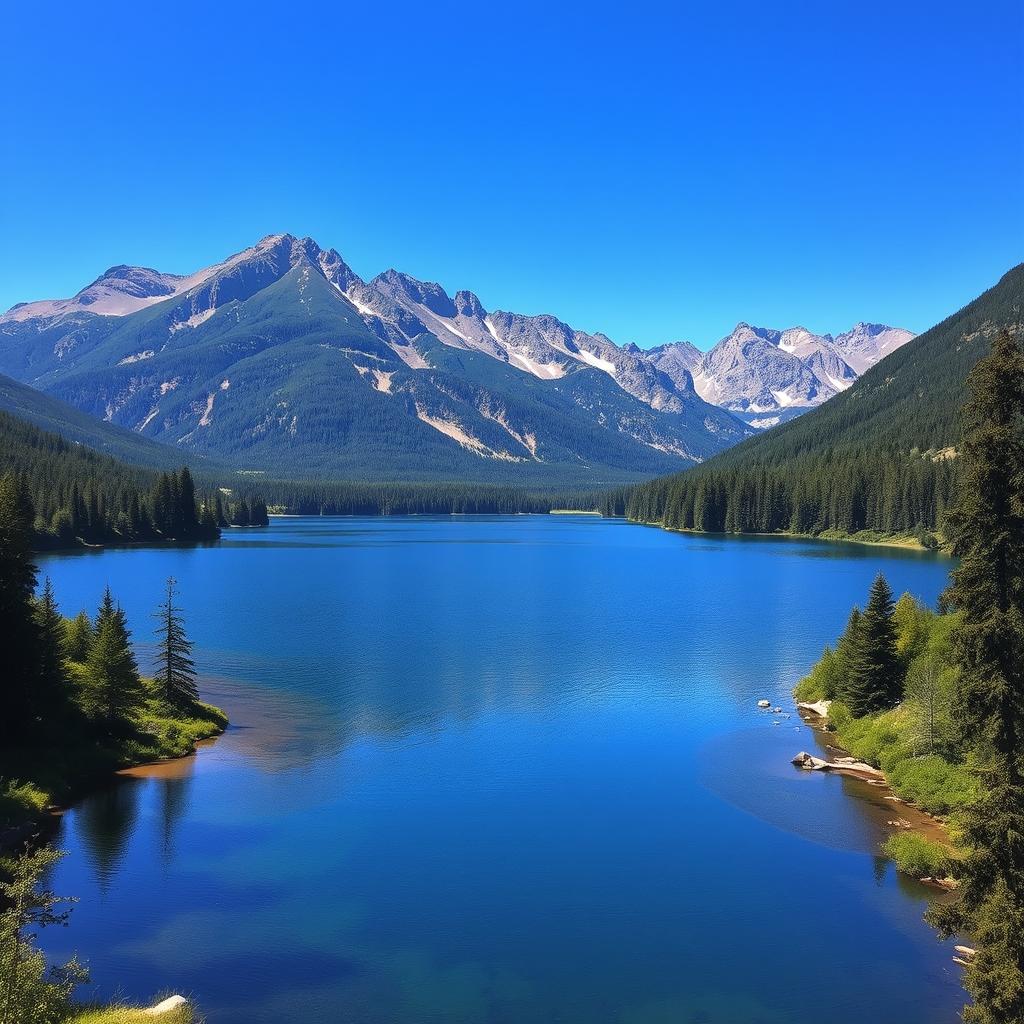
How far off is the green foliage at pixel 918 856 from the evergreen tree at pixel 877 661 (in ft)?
55.8

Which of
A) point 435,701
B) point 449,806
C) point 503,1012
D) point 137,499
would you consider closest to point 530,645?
point 435,701

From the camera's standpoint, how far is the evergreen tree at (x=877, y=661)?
51.7 m

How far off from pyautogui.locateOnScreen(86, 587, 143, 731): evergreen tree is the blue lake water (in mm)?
5256

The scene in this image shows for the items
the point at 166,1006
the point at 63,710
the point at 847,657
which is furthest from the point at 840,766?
the point at 63,710

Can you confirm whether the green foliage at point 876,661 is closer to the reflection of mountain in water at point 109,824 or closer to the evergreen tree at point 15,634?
the reflection of mountain in water at point 109,824

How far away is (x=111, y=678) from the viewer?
158 ft

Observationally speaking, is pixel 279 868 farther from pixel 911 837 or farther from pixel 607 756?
pixel 911 837

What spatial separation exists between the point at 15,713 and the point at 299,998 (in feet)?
82.9

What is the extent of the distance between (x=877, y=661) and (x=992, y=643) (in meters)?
30.7

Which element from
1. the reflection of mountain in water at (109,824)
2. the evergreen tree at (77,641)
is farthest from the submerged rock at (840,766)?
the evergreen tree at (77,641)

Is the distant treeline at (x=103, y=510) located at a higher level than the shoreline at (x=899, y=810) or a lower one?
higher

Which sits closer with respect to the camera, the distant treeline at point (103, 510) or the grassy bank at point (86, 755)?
the grassy bank at point (86, 755)

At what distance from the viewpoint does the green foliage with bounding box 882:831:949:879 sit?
33.9 metres

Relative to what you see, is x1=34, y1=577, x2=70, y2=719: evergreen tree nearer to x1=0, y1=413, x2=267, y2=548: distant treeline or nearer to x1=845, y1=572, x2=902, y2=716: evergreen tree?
x1=845, y1=572, x2=902, y2=716: evergreen tree
